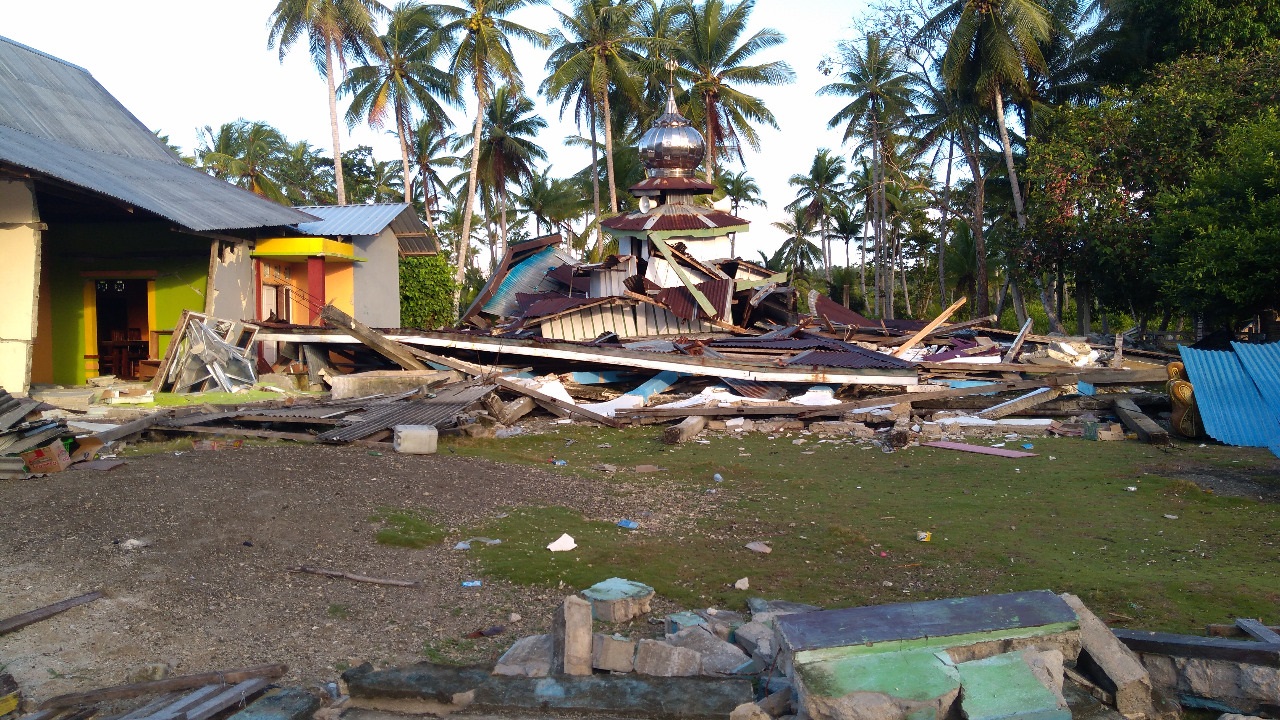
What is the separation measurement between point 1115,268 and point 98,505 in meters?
24.1

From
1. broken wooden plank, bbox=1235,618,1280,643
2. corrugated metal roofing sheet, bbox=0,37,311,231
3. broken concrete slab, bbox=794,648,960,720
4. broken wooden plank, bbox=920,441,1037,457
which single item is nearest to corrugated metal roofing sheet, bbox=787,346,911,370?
broken wooden plank, bbox=920,441,1037,457

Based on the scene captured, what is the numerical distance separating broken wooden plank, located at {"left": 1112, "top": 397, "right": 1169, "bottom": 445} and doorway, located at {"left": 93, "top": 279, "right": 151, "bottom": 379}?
16.9 metres

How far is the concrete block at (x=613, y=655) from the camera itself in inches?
184

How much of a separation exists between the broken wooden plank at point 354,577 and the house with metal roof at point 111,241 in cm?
975

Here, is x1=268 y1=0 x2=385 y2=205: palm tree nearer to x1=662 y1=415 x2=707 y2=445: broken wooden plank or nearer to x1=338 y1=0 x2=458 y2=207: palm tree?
x1=338 y1=0 x2=458 y2=207: palm tree

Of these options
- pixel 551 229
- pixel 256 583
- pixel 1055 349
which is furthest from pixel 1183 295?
pixel 551 229

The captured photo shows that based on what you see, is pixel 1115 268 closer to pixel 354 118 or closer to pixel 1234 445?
pixel 1234 445

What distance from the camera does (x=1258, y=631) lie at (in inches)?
191

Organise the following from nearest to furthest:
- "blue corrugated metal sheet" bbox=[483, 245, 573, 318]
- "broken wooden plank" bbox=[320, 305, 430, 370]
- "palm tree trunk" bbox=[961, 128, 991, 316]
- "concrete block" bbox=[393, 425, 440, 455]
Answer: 1. "concrete block" bbox=[393, 425, 440, 455]
2. "broken wooden plank" bbox=[320, 305, 430, 370]
3. "blue corrugated metal sheet" bbox=[483, 245, 573, 318]
4. "palm tree trunk" bbox=[961, 128, 991, 316]

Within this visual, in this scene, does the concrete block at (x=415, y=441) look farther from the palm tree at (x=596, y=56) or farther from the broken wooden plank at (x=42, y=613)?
the palm tree at (x=596, y=56)

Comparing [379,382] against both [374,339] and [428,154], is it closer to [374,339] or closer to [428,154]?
[374,339]

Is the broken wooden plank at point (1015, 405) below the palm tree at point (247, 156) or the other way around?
below

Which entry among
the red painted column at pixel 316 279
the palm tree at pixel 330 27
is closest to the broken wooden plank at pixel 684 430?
the red painted column at pixel 316 279

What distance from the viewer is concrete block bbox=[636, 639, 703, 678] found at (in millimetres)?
4676
